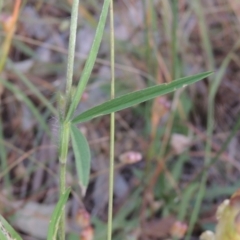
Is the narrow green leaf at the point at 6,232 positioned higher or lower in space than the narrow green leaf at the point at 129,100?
lower

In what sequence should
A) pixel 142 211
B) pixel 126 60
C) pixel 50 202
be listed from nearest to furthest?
1. pixel 142 211
2. pixel 50 202
3. pixel 126 60

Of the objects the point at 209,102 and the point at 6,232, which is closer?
the point at 6,232

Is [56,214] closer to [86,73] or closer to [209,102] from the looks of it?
[86,73]

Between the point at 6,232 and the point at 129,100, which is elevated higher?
the point at 129,100

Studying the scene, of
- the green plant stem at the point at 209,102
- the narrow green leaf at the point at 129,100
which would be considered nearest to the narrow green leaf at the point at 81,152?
the narrow green leaf at the point at 129,100

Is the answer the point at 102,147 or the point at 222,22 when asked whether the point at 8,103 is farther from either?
the point at 222,22

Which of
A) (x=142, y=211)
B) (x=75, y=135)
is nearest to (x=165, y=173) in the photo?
(x=142, y=211)

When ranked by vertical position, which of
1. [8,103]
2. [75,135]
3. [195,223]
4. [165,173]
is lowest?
[195,223]

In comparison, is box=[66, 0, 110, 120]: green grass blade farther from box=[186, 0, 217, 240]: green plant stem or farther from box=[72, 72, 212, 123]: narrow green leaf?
box=[186, 0, 217, 240]: green plant stem

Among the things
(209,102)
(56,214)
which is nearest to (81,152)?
(56,214)

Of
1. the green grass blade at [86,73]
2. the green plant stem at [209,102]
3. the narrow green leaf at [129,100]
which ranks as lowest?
the green plant stem at [209,102]

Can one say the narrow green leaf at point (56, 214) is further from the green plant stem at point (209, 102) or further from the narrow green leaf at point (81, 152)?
the green plant stem at point (209, 102)
